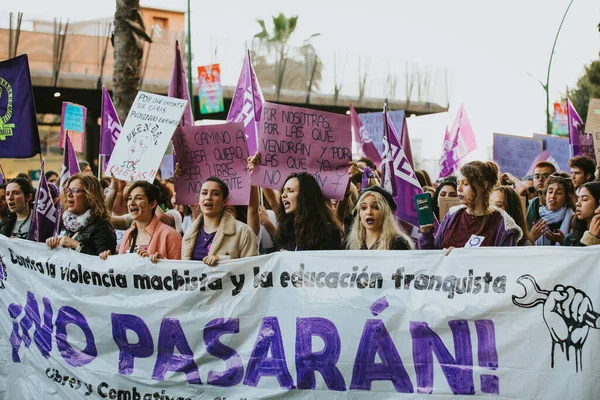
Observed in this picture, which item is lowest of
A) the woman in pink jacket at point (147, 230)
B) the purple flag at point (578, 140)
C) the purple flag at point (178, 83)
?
the woman in pink jacket at point (147, 230)

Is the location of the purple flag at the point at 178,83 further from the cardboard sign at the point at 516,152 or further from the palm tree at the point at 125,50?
the cardboard sign at the point at 516,152

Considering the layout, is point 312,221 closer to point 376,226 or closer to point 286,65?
point 376,226

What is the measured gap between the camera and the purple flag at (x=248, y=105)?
717 centimetres

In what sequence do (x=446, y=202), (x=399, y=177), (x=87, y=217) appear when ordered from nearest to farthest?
(x=87, y=217), (x=399, y=177), (x=446, y=202)

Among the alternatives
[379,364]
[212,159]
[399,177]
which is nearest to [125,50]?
[212,159]

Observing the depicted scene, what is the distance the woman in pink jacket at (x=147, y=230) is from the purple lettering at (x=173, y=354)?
61 centimetres

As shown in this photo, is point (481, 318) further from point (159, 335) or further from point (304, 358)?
point (159, 335)

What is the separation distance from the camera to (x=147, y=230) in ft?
18.5

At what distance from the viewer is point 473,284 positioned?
4219mm

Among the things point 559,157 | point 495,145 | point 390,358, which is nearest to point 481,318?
point 390,358

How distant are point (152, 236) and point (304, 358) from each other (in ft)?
5.36

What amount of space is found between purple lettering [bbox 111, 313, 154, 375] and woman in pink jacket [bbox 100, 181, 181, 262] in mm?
478

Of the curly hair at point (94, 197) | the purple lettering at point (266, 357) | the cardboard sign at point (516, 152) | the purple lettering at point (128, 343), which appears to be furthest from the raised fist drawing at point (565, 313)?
the cardboard sign at point (516, 152)

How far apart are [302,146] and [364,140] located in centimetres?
507
